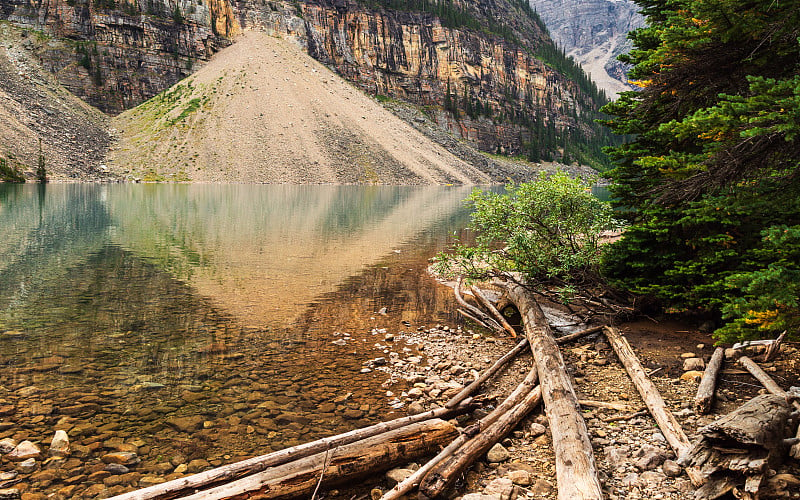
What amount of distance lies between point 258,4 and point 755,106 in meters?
168

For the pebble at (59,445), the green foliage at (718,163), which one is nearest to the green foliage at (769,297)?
the green foliage at (718,163)

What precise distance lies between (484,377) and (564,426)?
2551mm

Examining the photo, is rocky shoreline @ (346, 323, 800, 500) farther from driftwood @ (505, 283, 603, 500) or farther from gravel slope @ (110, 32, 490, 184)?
gravel slope @ (110, 32, 490, 184)

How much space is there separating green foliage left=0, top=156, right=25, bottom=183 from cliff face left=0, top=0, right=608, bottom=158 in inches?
1829

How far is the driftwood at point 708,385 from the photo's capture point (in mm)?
7727

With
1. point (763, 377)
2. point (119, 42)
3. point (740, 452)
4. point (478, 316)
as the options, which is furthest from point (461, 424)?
point (119, 42)

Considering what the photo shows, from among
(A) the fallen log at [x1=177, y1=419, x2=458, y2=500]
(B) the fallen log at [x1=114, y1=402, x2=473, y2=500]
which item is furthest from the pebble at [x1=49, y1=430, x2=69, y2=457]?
(A) the fallen log at [x1=177, y1=419, x2=458, y2=500]

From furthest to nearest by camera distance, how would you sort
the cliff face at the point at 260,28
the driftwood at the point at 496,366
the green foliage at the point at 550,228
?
the cliff face at the point at 260,28 → the green foliage at the point at 550,228 → the driftwood at the point at 496,366

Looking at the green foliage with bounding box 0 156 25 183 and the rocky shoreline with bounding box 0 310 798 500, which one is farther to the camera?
the green foliage with bounding box 0 156 25 183

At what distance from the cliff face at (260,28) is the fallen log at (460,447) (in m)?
134

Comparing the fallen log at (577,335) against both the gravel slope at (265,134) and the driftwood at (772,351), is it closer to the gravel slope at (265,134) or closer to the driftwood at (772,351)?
the driftwood at (772,351)

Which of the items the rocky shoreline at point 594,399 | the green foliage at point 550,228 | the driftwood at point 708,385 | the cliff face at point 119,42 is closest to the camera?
the rocky shoreline at point 594,399

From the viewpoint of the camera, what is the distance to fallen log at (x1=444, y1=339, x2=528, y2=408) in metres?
8.10

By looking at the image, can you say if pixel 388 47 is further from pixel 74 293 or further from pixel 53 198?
pixel 74 293
